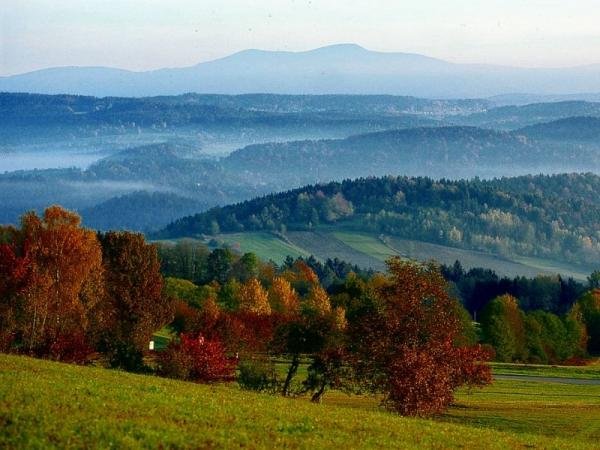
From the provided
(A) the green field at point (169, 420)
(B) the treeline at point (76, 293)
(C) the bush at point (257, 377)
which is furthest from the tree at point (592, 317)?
(A) the green field at point (169, 420)

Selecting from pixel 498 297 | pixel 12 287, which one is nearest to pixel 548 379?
pixel 12 287

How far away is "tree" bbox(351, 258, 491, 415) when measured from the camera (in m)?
41.2

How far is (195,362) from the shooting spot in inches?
1964

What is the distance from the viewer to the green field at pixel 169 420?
68.7ft

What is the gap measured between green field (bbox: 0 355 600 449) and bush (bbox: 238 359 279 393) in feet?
46.6

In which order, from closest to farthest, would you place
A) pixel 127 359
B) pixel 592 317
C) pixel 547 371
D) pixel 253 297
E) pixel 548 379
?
1. pixel 127 359
2. pixel 548 379
3. pixel 547 371
4. pixel 253 297
5. pixel 592 317

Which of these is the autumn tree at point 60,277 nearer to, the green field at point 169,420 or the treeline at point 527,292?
the green field at point 169,420

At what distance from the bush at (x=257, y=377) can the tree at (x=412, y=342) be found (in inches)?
275

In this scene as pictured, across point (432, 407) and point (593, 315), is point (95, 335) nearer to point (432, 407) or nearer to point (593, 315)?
point (432, 407)

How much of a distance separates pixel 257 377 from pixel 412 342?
1021cm

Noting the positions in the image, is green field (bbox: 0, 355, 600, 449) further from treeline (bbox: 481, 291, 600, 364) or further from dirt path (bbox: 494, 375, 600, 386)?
treeline (bbox: 481, 291, 600, 364)

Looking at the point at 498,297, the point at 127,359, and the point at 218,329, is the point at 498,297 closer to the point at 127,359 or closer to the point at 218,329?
the point at 218,329

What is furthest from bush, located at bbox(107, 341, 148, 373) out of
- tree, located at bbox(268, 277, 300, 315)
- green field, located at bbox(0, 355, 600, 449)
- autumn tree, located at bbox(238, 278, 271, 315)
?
tree, located at bbox(268, 277, 300, 315)

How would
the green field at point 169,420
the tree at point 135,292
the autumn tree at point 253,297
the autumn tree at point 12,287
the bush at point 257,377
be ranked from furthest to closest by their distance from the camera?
the autumn tree at point 253,297 < the tree at point 135,292 < the autumn tree at point 12,287 < the bush at point 257,377 < the green field at point 169,420
